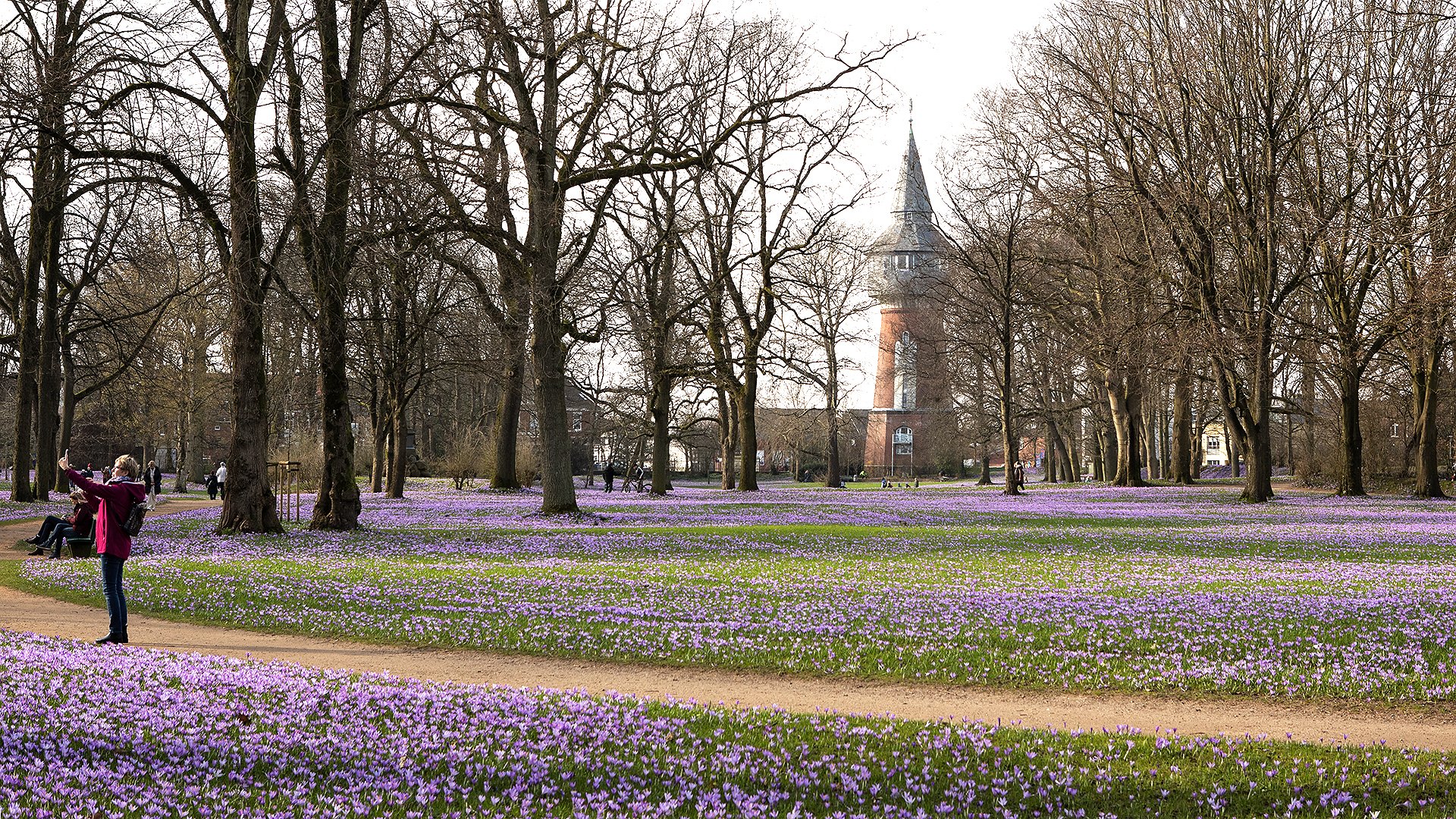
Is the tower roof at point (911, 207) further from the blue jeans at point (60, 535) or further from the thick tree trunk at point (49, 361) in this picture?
the blue jeans at point (60, 535)

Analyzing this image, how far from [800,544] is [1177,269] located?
26808 mm

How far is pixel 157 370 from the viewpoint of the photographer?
139ft

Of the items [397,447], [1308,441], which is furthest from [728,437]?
[1308,441]

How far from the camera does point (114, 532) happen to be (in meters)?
11.2

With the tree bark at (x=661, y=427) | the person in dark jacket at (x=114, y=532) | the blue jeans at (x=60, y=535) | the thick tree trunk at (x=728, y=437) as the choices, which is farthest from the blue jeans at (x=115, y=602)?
the thick tree trunk at (x=728, y=437)

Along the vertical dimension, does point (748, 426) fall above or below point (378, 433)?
above

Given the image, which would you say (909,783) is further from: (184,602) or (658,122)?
(658,122)

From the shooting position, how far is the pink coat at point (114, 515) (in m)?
11.1

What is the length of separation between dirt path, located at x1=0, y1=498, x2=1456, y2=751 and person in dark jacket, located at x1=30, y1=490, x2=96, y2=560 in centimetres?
628

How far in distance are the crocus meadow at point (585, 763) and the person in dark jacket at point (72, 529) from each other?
10.6m

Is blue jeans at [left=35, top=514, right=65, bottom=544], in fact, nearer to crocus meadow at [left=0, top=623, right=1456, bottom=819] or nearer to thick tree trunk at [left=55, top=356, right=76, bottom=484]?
crocus meadow at [left=0, top=623, right=1456, bottom=819]

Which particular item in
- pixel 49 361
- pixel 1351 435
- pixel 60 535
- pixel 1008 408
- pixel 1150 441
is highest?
pixel 49 361

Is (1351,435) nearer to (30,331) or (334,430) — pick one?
(334,430)

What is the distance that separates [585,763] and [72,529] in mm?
15254
